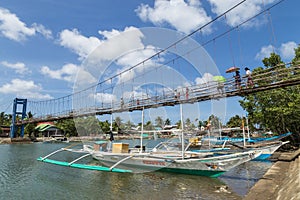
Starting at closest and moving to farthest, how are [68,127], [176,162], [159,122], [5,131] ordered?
[176,162] < [159,122] < [68,127] < [5,131]

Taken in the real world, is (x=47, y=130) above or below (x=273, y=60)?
below

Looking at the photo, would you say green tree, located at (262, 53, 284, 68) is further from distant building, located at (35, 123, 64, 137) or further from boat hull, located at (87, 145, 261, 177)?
distant building, located at (35, 123, 64, 137)

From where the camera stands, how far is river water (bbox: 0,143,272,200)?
7648 millimetres

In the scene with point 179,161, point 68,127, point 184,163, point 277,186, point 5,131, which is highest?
point 68,127

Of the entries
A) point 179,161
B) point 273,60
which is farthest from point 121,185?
point 273,60

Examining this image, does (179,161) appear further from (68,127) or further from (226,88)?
(68,127)

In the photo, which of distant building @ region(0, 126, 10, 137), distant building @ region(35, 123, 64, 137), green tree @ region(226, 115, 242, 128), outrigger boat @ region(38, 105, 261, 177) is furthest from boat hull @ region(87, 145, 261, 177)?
distant building @ region(0, 126, 10, 137)

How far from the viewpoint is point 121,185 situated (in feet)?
29.7

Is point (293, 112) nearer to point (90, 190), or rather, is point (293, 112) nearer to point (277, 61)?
point (277, 61)

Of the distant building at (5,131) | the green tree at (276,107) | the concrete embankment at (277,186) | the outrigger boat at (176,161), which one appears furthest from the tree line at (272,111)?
the distant building at (5,131)

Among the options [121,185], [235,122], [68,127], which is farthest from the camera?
[68,127]

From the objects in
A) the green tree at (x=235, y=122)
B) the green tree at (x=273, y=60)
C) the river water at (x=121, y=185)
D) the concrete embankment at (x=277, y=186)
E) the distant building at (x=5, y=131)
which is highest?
the green tree at (x=273, y=60)

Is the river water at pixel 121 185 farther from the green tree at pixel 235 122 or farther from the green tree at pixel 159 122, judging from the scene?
the green tree at pixel 235 122

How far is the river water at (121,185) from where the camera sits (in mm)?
7648
